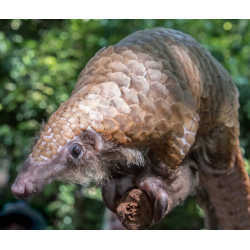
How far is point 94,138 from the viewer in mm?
978

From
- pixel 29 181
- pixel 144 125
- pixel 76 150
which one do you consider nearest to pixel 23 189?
pixel 29 181

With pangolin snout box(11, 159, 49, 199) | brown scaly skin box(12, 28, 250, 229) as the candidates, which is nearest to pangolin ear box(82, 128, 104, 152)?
brown scaly skin box(12, 28, 250, 229)

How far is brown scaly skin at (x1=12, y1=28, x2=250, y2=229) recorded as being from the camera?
0.95m

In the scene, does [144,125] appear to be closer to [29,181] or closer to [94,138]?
[94,138]

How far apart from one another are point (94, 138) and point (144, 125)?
157 mm

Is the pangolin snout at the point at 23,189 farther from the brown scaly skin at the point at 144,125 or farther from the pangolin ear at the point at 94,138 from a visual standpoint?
the pangolin ear at the point at 94,138

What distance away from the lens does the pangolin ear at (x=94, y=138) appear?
0.96 metres

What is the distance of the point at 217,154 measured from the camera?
1.44 meters

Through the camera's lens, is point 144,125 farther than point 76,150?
Yes

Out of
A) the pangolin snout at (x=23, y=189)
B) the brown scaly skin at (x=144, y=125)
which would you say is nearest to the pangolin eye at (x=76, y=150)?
the brown scaly skin at (x=144, y=125)

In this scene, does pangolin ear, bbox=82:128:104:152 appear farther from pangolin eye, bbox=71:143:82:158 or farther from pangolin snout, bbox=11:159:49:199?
pangolin snout, bbox=11:159:49:199

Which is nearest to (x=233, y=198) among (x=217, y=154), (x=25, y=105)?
(x=217, y=154)

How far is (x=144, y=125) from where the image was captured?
1.06 metres

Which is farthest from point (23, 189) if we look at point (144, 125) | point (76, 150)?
point (144, 125)
